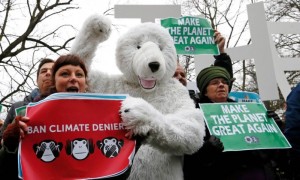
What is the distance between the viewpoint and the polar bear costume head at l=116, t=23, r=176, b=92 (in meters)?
2.16

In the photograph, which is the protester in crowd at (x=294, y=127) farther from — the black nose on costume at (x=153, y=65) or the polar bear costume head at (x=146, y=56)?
the black nose on costume at (x=153, y=65)

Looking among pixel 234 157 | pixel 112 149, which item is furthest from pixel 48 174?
pixel 234 157

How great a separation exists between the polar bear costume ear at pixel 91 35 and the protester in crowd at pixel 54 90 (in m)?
0.23

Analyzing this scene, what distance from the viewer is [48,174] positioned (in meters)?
1.75

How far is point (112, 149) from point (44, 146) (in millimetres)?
342

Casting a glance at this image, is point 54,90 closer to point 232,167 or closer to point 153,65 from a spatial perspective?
point 153,65

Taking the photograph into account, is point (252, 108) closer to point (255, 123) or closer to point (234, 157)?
point (255, 123)

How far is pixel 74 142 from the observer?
71.6 inches

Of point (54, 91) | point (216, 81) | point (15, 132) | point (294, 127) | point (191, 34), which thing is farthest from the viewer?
point (191, 34)

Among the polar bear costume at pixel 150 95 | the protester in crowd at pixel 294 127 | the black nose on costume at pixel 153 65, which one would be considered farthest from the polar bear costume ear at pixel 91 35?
the protester in crowd at pixel 294 127

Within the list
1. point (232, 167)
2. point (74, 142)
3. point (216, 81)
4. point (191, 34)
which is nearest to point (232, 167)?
point (232, 167)

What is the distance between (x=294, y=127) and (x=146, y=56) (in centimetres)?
120

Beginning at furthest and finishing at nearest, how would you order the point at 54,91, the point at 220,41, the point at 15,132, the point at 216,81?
the point at 220,41 < the point at 216,81 < the point at 54,91 < the point at 15,132

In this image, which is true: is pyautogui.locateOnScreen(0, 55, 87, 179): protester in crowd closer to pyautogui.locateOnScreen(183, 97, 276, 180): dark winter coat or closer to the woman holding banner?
the woman holding banner
